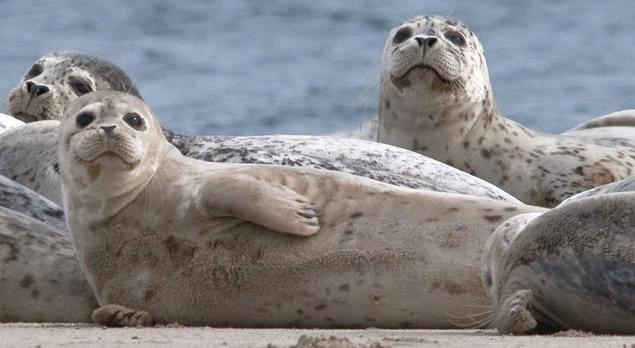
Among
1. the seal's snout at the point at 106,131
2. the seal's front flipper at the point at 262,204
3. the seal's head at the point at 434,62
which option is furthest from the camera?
the seal's head at the point at 434,62

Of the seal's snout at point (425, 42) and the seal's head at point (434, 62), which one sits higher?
the seal's snout at point (425, 42)

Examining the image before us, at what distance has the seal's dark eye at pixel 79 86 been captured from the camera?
30.6ft

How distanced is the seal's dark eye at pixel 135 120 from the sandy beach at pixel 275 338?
33.8 inches

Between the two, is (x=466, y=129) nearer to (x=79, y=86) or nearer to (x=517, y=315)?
(x=79, y=86)

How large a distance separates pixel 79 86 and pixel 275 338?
4361 millimetres

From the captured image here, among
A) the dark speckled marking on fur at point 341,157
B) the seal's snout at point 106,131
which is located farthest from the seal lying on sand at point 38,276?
the dark speckled marking on fur at point 341,157

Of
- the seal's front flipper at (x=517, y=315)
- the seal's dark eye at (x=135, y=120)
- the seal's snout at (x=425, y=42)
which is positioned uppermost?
the seal's dark eye at (x=135, y=120)

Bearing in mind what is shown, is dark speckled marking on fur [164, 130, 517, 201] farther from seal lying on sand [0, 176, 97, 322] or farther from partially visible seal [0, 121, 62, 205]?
seal lying on sand [0, 176, 97, 322]

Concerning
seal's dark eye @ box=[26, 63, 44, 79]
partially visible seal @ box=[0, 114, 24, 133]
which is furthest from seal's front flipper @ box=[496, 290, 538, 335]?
seal's dark eye @ box=[26, 63, 44, 79]

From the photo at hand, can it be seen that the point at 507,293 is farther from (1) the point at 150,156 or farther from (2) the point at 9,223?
(2) the point at 9,223

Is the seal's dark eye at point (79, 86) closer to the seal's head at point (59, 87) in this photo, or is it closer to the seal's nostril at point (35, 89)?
the seal's head at point (59, 87)

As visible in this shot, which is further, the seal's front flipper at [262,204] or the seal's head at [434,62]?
the seal's head at [434,62]

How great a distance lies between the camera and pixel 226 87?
2270cm

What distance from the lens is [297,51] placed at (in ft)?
85.4
